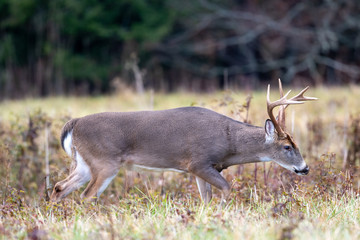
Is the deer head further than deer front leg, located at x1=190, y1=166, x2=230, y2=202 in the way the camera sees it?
Yes

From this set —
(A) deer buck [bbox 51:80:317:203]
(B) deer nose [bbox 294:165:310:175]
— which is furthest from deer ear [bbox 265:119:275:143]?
(B) deer nose [bbox 294:165:310:175]

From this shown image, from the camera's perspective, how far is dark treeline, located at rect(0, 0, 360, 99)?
19.7 meters

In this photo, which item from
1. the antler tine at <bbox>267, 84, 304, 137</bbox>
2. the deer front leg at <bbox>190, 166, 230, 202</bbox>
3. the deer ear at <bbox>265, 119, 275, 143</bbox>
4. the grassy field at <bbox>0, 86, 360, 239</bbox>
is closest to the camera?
the grassy field at <bbox>0, 86, 360, 239</bbox>

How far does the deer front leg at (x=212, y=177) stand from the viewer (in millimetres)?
5645

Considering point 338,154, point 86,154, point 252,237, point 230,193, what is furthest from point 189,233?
point 338,154

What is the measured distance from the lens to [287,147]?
19.4 feet

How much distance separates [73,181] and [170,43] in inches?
656

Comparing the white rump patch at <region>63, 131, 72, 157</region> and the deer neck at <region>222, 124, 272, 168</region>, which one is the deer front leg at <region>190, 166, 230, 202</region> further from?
the white rump patch at <region>63, 131, 72, 157</region>

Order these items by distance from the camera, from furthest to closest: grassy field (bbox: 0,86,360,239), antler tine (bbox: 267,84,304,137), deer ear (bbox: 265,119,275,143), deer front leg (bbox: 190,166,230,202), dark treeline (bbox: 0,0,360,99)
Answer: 1. dark treeline (bbox: 0,0,360,99)
2. deer ear (bbox: 265,119,275,143)
3. deer front leg (bbox: 190,166,230,202)
4. antler tine (bbox: 267,84,304,137)
5. grassy field (bbox: 0,86,360,239)

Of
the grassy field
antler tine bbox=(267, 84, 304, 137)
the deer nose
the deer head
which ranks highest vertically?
antler tine bbox=(267, 84, 304, 137)

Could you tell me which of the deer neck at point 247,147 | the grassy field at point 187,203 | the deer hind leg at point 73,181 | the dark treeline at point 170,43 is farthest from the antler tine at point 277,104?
the dark treeline at point 170,43

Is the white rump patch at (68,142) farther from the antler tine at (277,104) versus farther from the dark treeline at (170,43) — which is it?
Result: the dark treeline at (170,43)

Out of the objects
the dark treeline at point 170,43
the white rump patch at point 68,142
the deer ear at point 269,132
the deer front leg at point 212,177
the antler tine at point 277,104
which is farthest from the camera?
the dark treeline at point 170,43

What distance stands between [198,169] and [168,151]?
37cm
